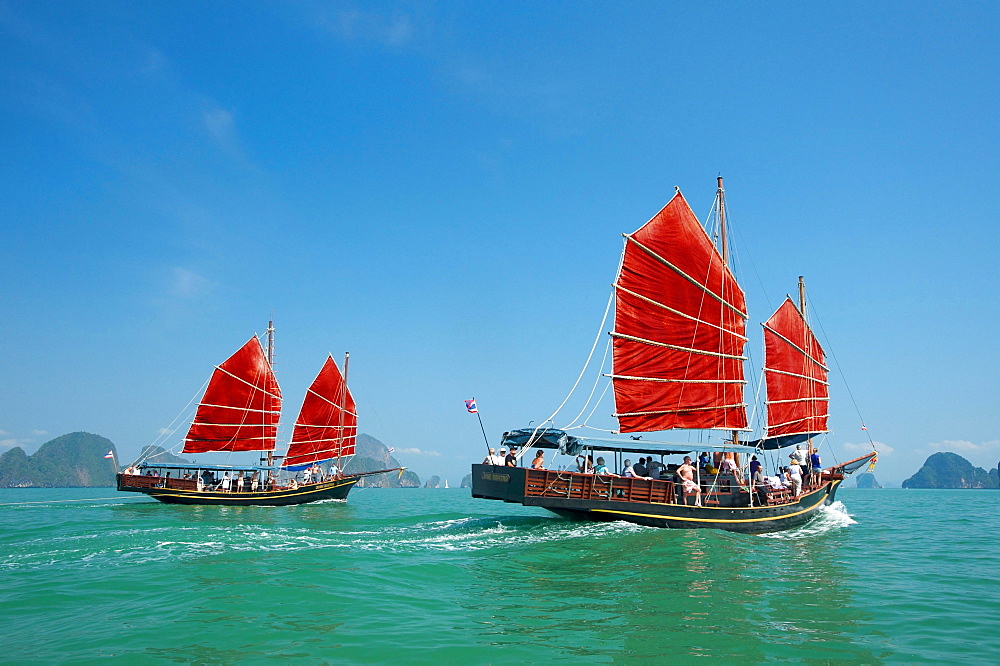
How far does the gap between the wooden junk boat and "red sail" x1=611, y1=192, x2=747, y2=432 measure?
0.04 metres

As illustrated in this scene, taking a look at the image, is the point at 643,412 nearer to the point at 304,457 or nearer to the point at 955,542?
the point at 955,542

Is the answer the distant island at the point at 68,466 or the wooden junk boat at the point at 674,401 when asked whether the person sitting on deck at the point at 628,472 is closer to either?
the wooden junk boat at the point at 674,401

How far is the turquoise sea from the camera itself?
693 centimetres

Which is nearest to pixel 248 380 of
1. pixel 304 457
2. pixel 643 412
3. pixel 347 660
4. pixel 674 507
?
pixel 304 457

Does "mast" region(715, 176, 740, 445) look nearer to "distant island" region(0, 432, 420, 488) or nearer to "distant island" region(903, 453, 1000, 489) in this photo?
"distant island" region(0, 432, 420, 488)

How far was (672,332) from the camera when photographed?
71.6 feet

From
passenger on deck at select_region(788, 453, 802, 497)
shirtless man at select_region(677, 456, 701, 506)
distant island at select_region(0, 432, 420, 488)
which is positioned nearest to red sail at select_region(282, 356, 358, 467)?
shirtless man at select_region(677, 456, 701, 506)

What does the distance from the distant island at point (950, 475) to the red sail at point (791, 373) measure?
159766 mm

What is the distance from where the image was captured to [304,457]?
41.9m

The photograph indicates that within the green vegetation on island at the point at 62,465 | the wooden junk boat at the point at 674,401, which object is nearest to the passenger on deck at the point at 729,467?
the wooden junk boat at the point at 674,401

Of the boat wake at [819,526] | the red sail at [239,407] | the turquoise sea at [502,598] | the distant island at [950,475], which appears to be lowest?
the distant island at [950,475]

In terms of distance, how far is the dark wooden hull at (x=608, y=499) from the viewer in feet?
55.1

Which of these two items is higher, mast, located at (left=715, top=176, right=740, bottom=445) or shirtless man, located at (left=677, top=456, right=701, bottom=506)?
mast, located at (left=715, top=176, right=740, bottom=445)

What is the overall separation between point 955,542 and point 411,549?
1475cm
